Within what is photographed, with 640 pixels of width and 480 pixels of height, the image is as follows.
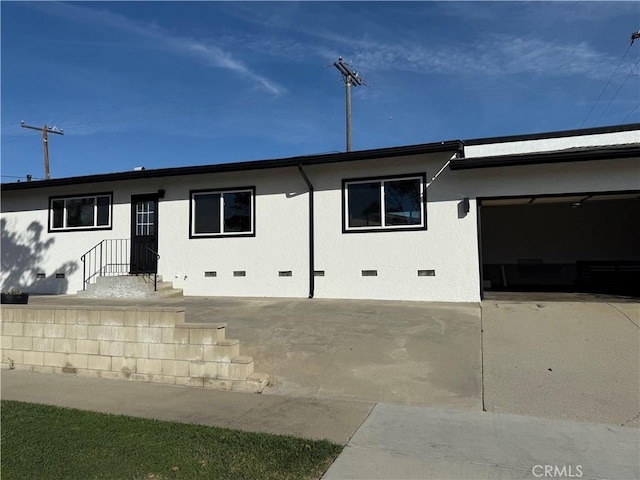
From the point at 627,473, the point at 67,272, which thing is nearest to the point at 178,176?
the point at 67,272

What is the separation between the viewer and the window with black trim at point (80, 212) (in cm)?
1453

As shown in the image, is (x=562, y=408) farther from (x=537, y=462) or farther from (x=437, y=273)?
(x=437, y=273)

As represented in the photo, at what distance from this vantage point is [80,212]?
1494cm

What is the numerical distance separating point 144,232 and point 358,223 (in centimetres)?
661

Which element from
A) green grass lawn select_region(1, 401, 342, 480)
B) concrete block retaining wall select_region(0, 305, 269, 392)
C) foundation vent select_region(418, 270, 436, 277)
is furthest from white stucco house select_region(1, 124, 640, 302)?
green grass lawn select_region(1, 401, 342, 480)

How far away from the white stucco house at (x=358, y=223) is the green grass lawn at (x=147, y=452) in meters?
6.99

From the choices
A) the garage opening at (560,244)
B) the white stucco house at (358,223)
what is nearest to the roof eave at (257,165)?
the white stucco house at (358,223)

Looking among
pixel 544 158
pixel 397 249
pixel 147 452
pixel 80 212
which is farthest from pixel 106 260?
pixel 544 158

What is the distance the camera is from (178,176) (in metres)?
13.5

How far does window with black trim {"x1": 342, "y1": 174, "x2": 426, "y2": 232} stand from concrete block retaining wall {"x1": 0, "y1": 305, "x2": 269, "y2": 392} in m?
5.47

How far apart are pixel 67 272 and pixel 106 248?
64.0 inches

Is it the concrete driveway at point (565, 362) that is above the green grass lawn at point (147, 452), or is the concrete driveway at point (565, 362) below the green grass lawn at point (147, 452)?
above

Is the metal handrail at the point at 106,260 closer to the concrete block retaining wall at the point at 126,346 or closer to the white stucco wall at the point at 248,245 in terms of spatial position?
the white stucco wall at the point at 248,245

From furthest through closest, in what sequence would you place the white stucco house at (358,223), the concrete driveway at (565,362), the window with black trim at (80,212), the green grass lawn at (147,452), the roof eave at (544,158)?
the window with black trim at (80,212)
the white stucco house at (358,223)
the roof eave at (544,158)
the concrete driveway at (565,362)
the green grass lawn at (147,452)
